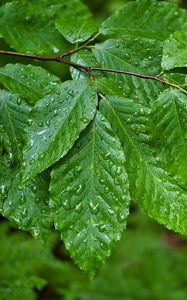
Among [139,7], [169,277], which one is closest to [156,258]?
Answer: [169,277]

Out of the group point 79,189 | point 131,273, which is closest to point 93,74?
point 79,189

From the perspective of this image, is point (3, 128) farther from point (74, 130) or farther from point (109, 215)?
point (109, 215)

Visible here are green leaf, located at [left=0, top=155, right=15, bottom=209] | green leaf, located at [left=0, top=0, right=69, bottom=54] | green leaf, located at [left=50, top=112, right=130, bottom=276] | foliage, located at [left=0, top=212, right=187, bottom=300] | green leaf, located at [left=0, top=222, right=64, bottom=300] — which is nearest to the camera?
green leaf, located at [left=50, top=112, right=130, bottom=276]

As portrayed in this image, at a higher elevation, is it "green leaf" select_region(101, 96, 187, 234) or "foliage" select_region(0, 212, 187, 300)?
"green leaf" select_region(101, 96, 187, 234)

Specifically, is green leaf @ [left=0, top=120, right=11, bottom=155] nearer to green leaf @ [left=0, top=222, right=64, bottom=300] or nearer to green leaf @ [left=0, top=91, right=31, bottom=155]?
green leaf @ [left=0, top=91, right=31, bottom=155]

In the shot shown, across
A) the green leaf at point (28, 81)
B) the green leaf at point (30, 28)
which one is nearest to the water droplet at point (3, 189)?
the green leaf at point (28, 81)

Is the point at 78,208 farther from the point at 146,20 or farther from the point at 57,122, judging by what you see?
the point at 146,20

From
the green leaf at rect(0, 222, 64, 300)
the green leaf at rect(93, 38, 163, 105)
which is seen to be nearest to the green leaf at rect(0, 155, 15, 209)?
the green leaf at rect(93, 38, 163, 105)

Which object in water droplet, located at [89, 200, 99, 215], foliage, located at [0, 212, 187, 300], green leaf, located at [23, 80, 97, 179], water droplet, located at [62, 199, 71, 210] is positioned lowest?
foliage, located at [0, 212, 187, 300]
